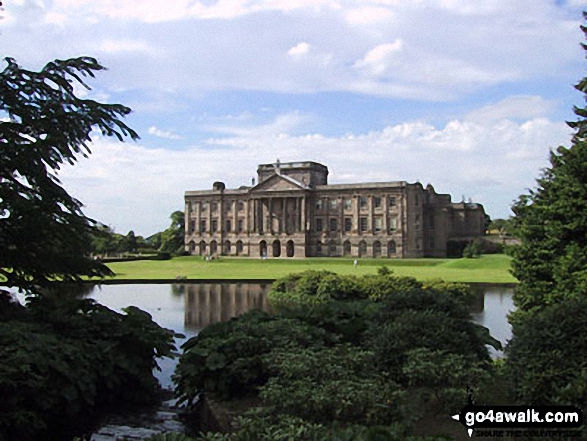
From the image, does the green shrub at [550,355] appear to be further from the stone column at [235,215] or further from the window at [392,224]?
the stone column at [235,215]

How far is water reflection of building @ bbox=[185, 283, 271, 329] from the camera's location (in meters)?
18.8

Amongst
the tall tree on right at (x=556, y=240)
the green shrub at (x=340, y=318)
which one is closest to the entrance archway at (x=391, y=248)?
the tall tree on right at (x=556, y=240)

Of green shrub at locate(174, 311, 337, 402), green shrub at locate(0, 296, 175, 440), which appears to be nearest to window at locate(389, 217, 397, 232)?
green shrub at locate(174, 311, 337, 402)

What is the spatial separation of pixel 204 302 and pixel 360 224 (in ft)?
178

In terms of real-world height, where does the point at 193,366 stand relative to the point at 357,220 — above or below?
below

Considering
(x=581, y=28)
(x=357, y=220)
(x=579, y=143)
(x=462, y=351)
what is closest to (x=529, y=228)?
(x=579, y=143)

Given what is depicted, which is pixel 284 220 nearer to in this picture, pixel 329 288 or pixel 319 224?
pixel 319 224

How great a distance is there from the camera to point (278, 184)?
79938 millimetres

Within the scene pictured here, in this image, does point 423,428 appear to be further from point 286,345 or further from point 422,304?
point 422,304

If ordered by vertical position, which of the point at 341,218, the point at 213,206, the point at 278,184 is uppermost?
the point at 278,184

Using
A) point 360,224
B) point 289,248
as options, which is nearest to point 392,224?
point 360,224

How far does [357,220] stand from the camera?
76.4m

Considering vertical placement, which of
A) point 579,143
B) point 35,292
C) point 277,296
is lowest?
point 277,296

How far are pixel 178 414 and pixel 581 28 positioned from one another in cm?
2309
